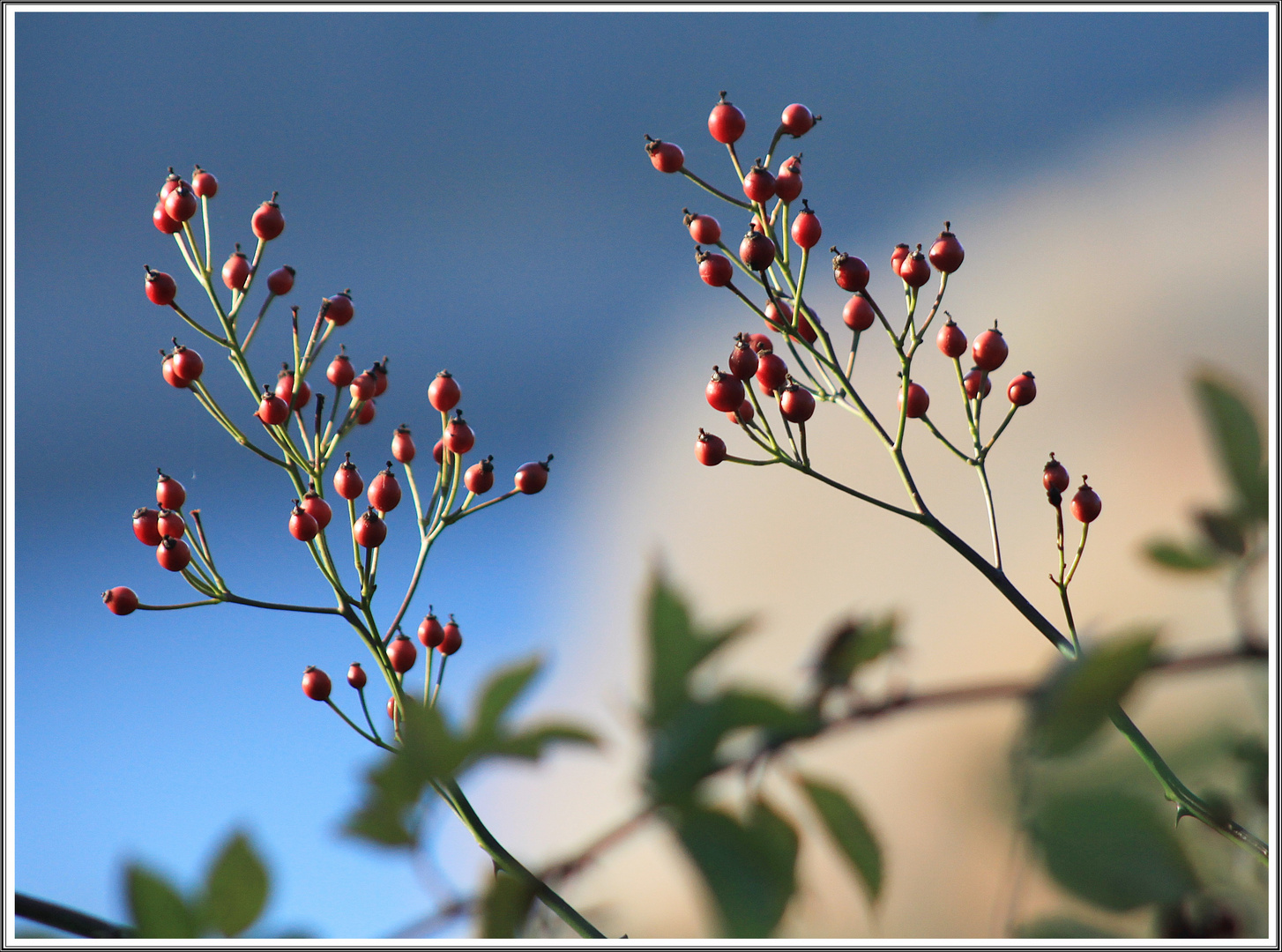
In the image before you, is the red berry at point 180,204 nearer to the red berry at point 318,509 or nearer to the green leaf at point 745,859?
the red berry at point 318,509

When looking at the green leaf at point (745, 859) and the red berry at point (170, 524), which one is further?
the red berry at point (170, 524)

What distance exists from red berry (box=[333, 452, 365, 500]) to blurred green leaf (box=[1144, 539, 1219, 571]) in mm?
267

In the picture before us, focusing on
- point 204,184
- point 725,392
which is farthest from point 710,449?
point 204,184

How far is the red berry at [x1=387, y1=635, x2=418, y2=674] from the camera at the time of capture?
340mm

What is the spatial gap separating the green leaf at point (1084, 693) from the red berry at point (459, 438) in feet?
0.84

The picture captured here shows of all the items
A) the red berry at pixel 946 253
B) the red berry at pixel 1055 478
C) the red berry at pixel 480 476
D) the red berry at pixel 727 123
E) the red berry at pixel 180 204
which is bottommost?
the red berry at pixel 1055 478

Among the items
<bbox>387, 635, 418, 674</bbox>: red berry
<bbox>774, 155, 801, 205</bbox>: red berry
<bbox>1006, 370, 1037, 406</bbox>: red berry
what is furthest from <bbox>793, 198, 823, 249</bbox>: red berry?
<bbox>387, 635, 418, 674</bbox>: red berry

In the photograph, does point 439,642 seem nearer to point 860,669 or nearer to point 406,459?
point 406,459

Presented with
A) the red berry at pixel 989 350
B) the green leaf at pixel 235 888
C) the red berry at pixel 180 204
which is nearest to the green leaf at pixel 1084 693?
the green leaf at pixel 235 888

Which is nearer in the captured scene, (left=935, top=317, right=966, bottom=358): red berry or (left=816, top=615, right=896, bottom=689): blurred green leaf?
(left=816, top=615, right=896, bottom=689): blurred green leaf

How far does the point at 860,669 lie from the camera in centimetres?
15

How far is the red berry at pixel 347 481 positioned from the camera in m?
0.35

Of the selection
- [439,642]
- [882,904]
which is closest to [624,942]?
[882,904]

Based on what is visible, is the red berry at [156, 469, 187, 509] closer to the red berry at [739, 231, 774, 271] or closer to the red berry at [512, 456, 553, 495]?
the red berry at [512, 456, 553, 495]
